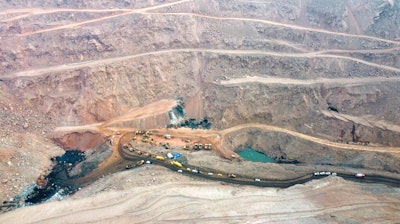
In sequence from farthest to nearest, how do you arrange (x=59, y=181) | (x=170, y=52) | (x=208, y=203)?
(x=170, y=52), (x=59, y=181), (x=208, y=203)

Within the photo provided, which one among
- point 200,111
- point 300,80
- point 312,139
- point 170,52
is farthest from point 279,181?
point 170,52

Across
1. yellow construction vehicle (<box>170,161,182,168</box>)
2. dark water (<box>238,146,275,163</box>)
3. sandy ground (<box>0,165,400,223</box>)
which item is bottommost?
dark water (<box>238,146,275,163</box>)

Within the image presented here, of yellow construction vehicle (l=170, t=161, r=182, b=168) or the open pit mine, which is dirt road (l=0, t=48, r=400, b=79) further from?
yellow construction vehicle (l=170, t=161, r=182, b=168)

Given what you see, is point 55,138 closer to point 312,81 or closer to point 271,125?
point 271,125

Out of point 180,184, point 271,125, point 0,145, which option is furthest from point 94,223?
point 271,125

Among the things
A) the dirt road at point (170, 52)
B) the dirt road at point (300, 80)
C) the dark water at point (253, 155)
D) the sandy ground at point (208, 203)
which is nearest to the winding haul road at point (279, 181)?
the sandy ground at point (208, 203)

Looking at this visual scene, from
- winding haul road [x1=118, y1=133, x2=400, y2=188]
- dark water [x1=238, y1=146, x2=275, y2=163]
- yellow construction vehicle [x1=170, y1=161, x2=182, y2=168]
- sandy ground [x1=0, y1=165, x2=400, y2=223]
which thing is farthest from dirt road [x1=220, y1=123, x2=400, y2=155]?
yellow construction vehicle [x1=170, y1=161, x2=182, y2=168]

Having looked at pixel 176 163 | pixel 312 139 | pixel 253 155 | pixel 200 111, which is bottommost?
pixel 253 155

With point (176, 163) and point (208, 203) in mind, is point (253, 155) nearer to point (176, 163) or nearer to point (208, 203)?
point (176, 163)
